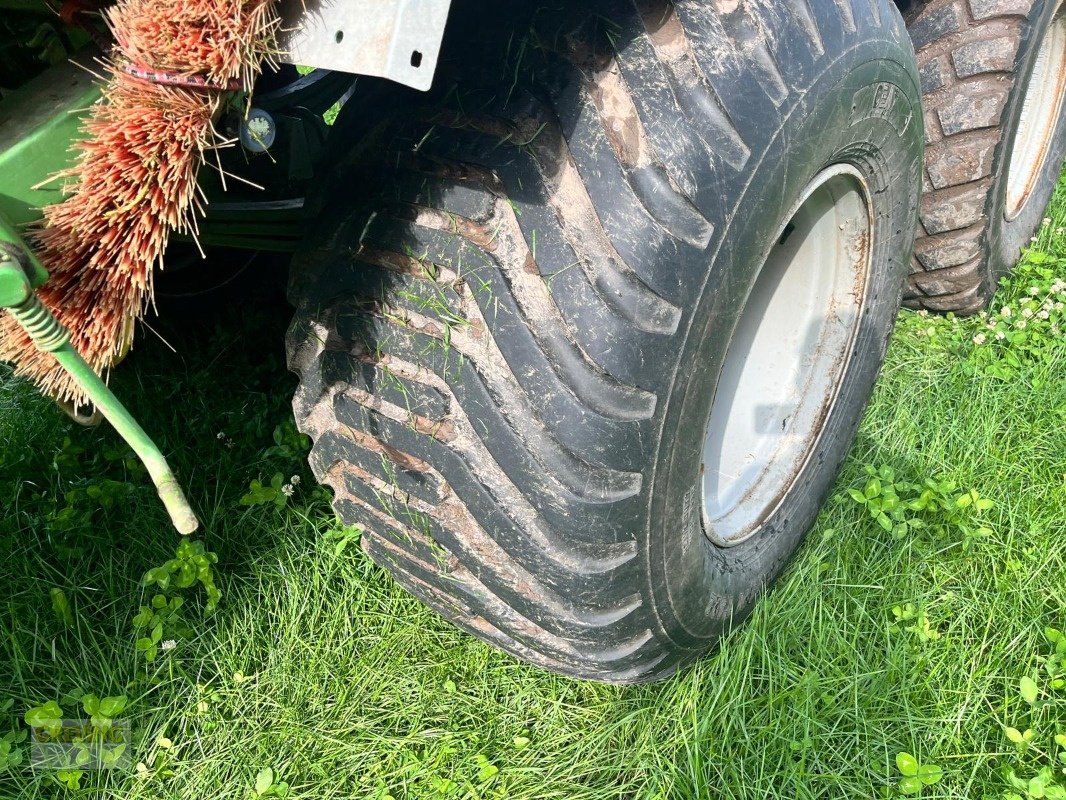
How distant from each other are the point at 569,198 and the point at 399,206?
10.6 inches

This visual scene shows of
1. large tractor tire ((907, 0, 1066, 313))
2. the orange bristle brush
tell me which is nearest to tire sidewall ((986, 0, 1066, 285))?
large tractor tire ((907, 0, 1066, 313))

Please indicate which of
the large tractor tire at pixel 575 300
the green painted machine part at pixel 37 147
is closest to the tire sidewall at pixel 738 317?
the large tractor tire at pixel 575 300

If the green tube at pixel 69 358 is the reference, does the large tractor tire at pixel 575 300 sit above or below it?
above

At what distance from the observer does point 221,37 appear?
0.87 metres

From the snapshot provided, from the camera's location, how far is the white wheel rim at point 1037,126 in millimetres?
2990

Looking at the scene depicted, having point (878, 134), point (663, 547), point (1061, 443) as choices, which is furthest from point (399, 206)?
point (1061, 443)

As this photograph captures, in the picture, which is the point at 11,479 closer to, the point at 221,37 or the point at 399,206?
the point at 399,206

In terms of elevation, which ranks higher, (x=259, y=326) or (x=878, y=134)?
(x=878, y=134)

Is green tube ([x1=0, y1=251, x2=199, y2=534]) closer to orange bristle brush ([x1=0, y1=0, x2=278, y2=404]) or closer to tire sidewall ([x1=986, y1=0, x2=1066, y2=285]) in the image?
orange bristle brush ([x1=0, y1=0, x2=278, y2=404])

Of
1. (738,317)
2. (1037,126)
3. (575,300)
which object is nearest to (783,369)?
(738,317)

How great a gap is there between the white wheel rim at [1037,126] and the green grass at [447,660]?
118cm

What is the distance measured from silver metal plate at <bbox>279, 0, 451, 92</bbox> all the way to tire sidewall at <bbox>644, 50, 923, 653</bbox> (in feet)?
1.72

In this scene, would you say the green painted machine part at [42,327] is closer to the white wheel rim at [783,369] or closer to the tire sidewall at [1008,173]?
the white wheel rim at [783,369]

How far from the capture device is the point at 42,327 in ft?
3.02
